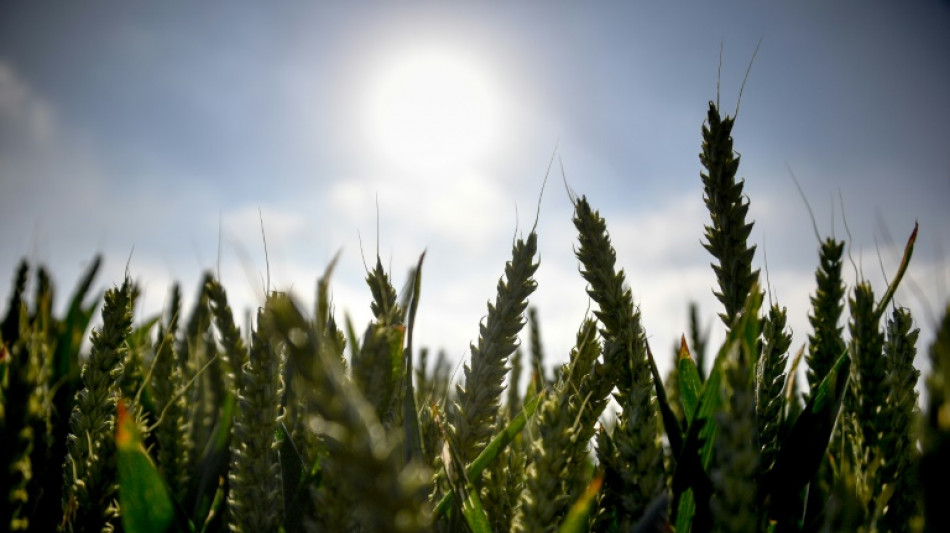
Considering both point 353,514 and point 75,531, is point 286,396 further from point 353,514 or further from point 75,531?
point 353,514

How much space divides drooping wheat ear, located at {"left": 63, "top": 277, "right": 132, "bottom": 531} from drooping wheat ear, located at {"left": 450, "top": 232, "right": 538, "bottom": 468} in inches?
28.8

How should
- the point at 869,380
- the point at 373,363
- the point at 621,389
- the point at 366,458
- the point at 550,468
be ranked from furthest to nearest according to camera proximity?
1. the point at 621,389
2. the point at 869,380
3. the point at 550,468
4. the point at 373,363
5. the point at 366,458

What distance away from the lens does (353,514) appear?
2.43 ft

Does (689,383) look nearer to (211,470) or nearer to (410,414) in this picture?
(410,414)

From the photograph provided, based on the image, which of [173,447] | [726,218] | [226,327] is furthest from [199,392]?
[726,218]

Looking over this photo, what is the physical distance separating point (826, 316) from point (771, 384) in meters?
0.52

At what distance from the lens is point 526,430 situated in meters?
1.18

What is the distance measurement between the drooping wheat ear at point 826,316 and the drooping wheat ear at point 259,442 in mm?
1420

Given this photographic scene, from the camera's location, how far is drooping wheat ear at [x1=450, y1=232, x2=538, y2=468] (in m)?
1.21

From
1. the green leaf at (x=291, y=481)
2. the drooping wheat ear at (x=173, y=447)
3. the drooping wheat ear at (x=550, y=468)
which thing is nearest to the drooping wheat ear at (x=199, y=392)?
the drooping wheat ear at (x=173, y=447)

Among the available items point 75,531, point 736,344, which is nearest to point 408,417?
point 736,344

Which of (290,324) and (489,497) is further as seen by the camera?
(489,497)

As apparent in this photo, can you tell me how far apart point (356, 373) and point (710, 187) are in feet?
3.05

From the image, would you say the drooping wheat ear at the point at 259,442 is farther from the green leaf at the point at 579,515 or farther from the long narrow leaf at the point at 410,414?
the green leaf at the point at 579,515
